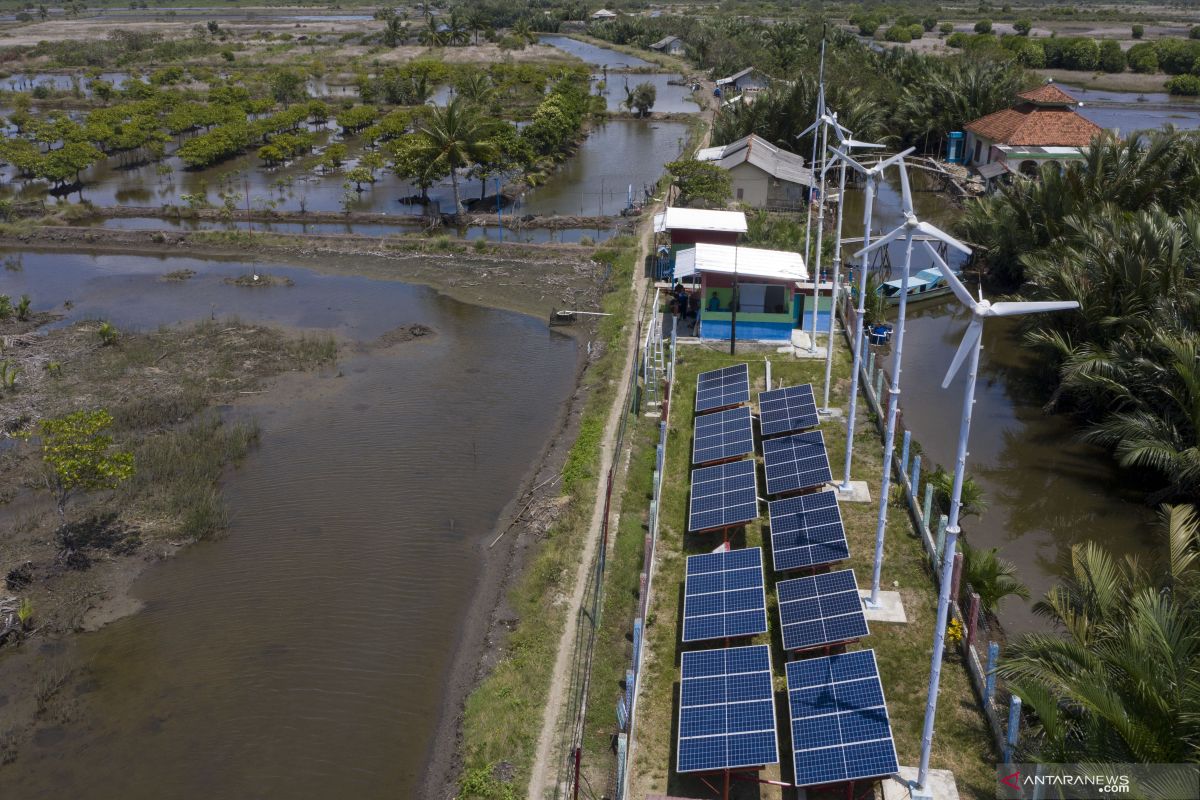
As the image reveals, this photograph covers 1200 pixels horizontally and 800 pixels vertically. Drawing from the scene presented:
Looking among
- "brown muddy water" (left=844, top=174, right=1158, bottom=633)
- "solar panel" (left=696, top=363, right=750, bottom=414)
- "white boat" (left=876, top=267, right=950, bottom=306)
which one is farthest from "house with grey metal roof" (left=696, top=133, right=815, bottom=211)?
"solar panel" (left=696, top=363, right=750, bottom=414)

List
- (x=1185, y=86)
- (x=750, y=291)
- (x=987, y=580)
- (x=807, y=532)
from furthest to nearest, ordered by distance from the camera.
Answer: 1. (x=1185, y=86)
2. (x=750, y=291)
3. (x=807, y=532)
4. (x=987, y=580)

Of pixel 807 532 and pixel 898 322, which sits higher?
pixel 898 322

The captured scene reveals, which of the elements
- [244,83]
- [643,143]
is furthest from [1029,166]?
[244,83]

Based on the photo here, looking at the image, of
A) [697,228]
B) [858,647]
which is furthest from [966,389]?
[697,228]

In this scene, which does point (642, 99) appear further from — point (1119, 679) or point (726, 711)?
point (1119, 679)

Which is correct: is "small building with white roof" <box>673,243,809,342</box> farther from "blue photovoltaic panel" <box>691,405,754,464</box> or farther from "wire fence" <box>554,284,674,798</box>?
"blue photovoltaic panel" <box>691,405,754,464</box>

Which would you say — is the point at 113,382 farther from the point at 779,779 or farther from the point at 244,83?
the point at 244,83

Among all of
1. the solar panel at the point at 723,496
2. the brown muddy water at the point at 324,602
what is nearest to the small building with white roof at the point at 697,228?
the brown muddy water at the point at 324,602

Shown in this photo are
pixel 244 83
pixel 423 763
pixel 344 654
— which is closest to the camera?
pixel 423 763
